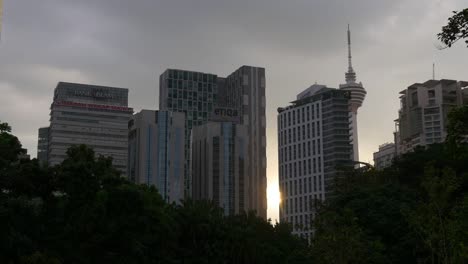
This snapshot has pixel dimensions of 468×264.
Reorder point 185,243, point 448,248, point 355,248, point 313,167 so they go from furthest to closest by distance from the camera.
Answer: point 313,167, point 185,243, point 355,248, point 448,248

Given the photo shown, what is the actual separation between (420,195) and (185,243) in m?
15.0

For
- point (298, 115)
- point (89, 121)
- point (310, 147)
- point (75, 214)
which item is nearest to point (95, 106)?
point (89, 121)

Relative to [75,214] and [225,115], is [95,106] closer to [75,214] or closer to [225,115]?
[225,115]

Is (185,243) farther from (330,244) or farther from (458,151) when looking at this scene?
(458,151)

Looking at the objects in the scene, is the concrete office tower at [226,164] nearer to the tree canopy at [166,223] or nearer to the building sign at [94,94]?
the building sign at [94,94]

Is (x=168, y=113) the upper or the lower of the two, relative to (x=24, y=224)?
upper

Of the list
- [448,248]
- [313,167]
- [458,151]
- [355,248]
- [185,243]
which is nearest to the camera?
[458,151]

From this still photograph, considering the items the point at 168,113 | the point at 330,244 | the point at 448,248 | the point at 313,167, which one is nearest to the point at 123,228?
the point at 330,244

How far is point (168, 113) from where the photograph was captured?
151500 millimetres

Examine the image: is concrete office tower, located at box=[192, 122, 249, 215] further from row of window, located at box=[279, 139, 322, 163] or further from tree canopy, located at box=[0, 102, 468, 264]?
tree canopy, located at box=[0, 102, 468, 264]

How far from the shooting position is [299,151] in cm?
16925

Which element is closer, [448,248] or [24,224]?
[448,248]

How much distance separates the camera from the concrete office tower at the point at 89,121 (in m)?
156

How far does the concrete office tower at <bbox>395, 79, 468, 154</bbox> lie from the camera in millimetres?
152000
